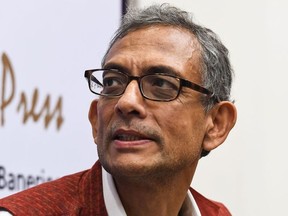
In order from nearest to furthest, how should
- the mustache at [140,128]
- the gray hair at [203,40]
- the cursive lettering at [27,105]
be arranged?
the mustache at [140,128] < the gray hair at [203,40] < the cursive lettering at [27,105]

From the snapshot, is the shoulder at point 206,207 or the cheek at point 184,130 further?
the shoulder at point 206,207

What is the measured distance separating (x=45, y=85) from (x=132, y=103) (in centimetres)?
60

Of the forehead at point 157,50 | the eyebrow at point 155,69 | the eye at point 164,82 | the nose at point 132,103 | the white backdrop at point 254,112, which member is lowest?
the white backdrop at point 254,112

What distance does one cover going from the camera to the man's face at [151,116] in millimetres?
1158

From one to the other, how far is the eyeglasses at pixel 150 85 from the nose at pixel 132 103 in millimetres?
12

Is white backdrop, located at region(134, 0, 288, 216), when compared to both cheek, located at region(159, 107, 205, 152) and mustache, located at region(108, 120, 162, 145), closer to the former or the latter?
cheek, located at region(159, 107, 205, 152)

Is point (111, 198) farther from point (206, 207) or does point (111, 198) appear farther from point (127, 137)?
point (206, 207)

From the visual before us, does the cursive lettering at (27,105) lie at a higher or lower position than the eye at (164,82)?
lower

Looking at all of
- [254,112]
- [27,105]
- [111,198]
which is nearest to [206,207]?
[111,198]

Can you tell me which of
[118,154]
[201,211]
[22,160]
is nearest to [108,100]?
[118,154]

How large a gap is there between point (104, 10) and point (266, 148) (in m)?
0.85

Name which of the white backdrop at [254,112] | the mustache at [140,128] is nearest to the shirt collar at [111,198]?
the mustache at [140,128]

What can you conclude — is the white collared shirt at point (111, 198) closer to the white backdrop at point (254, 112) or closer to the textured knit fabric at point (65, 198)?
the textured knit fabric at point (65, 198)

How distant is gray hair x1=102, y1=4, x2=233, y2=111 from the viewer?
1285mm
